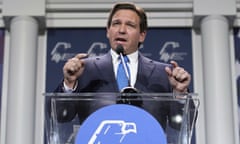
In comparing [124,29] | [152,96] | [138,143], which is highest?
[124,29]

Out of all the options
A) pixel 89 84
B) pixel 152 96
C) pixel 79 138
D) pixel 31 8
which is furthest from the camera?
pixel 31 8

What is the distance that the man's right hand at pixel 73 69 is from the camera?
2.75m

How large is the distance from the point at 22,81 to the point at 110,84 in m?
3.09

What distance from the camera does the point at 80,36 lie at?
20.7 ft

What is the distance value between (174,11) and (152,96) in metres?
4.13

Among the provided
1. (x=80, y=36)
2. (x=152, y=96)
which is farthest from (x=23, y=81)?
(x=152, y=96)

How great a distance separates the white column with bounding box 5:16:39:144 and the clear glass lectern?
352cm

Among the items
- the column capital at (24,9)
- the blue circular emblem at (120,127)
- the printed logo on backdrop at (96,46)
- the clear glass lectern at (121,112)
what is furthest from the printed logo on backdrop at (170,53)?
the blue circular emblem at (120,127)

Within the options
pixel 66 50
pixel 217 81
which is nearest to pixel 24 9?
pixel 66 50

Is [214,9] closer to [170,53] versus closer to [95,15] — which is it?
[170,53]

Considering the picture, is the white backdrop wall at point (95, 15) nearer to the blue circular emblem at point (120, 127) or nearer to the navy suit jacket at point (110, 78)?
the navy suit jacket at point (110, 78)

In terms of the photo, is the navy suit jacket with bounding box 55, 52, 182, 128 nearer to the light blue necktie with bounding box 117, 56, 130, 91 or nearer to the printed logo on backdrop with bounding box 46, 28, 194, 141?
the light blue necktie with bounding box 117, 56, 130, 91

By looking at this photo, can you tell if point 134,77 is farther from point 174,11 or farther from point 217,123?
point 174,11

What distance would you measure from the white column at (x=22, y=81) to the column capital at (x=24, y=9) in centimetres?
5
